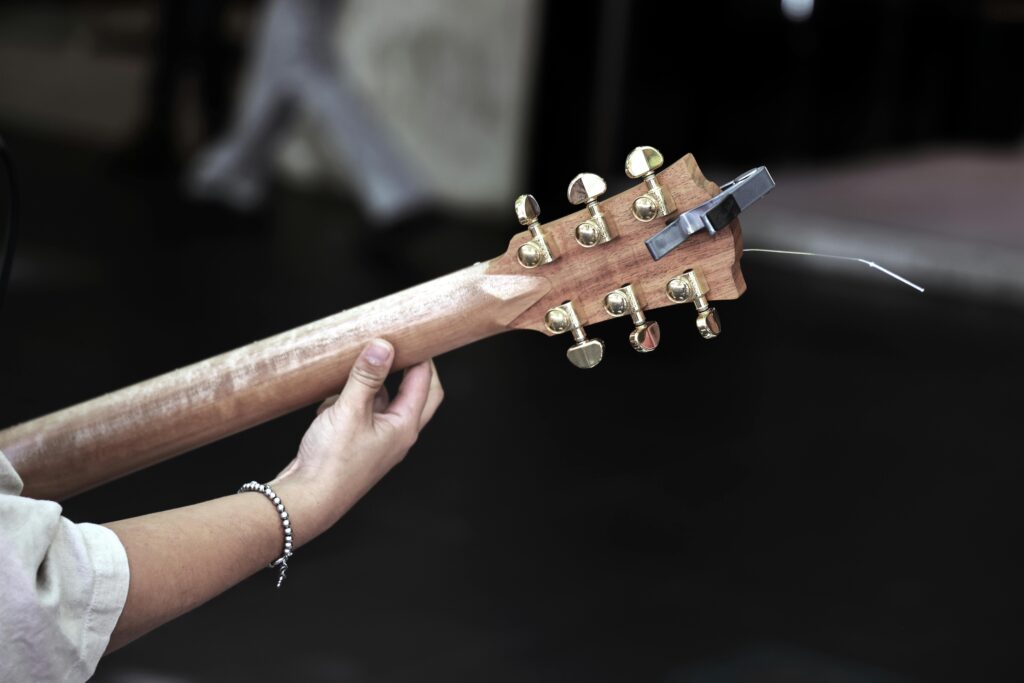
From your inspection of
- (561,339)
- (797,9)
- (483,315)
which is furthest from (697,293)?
(797,9)

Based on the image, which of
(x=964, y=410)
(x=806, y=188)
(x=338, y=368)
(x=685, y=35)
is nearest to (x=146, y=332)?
(x=964, y=410)

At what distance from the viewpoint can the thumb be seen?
45.1 inches

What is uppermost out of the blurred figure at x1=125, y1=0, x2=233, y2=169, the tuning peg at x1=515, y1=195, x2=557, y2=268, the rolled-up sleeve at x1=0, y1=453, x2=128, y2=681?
the blurred figure at x1=125, y1=0, x2=233, y2=169

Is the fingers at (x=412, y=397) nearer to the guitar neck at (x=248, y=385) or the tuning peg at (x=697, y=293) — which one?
the guitar neck at (x=248, y=385)

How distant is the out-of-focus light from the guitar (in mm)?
6062

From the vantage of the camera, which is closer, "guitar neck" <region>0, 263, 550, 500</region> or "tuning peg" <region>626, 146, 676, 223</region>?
"tuning peg" <region>626, 146, 676, 223</region>

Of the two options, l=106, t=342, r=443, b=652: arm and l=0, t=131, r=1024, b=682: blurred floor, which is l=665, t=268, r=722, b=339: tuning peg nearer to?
l=106, t=342, r=443, b=652: arm

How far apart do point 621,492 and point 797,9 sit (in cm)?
470

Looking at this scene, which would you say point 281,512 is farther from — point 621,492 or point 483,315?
point 621,492

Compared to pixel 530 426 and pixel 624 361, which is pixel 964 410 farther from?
pixel 530 426

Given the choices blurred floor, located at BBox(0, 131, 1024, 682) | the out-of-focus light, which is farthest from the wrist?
the out-of-focus light

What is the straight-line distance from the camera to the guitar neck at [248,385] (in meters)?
1.17

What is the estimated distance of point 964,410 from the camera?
3641 millimetres

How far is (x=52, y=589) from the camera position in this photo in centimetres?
87
